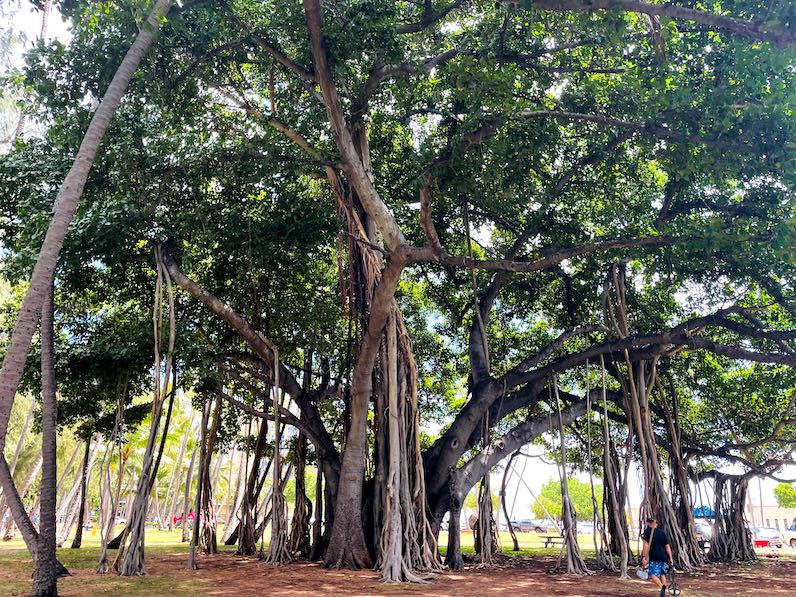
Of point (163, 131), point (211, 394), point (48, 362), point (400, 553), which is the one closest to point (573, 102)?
point (163, 131)

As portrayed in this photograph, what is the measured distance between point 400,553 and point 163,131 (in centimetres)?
518

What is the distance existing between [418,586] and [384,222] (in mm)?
3562

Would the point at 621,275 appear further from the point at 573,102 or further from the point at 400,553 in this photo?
the point at 400,553

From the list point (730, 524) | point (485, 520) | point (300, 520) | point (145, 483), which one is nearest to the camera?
point (145, 483)

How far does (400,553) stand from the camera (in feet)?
20.7

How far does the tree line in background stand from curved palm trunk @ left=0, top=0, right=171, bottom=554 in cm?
2

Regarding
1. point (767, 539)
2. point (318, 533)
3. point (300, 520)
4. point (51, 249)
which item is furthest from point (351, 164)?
point (767, 539)

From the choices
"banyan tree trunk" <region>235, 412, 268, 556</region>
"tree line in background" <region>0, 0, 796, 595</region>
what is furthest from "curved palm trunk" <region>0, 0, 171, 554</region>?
"banyan tree trunk" <region>235, 412, 268, 556</region>

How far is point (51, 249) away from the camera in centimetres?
436

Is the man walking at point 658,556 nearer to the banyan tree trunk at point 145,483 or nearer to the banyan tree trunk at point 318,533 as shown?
the banyan tree trunk at point 318,533

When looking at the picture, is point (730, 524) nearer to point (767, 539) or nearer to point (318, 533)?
point (318, 533)

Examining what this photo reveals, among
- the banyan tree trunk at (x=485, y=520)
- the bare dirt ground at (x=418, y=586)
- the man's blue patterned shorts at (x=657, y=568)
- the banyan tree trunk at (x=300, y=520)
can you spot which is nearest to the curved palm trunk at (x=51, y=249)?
the bare dirt ground at (x=418, y=586)

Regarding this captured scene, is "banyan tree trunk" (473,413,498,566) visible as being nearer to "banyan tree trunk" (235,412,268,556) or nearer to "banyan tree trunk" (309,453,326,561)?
"banyan tree trunk" (309,453,326,561)

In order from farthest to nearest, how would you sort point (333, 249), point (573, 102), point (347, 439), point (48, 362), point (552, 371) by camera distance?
point (333, 249)
point (552, 371)
point (347, 439)
point (573, 102)
point (48, 362)
